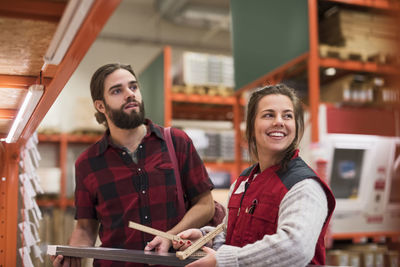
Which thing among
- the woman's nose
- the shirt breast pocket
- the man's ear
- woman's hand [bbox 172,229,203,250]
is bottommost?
woman's hand [bbox 172,229,203,250]

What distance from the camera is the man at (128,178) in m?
2.33

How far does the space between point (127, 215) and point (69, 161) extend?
7160 millimetres

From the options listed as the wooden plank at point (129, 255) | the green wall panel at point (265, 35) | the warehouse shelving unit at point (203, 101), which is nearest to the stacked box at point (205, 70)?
the warehouse shelving unit at point (203, 101)

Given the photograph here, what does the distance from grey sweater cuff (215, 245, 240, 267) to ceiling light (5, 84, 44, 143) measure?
0.85 meters

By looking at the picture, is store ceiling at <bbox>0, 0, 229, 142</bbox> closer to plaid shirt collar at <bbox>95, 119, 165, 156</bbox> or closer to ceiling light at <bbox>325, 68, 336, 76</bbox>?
plaid shirt collar at <bbox>95, 119, 165, 156</bbox>

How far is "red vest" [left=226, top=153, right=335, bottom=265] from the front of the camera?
1.60 m

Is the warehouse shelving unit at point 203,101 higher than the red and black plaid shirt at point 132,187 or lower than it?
higher

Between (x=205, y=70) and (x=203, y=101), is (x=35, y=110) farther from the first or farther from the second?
(x=205, y=70)

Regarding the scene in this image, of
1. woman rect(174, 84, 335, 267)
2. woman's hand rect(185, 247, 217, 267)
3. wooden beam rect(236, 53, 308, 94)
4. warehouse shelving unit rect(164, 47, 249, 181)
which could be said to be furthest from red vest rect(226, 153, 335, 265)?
warehouse shelving unit rect(164, 47, 249, 181)

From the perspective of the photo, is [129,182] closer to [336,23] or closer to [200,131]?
[336,23]

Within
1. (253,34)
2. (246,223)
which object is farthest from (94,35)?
(253,34)

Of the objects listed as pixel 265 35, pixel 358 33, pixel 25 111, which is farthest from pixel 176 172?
pixel 358 33

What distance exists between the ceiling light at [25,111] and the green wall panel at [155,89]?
223 inches

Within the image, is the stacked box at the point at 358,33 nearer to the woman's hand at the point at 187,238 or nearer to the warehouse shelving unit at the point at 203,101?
the warehouse shelving unit at the point at 203,101
